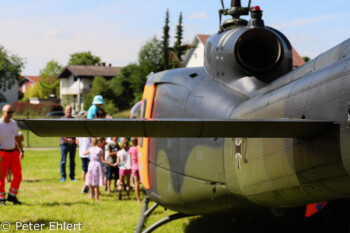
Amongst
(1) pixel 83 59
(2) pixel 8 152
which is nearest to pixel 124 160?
(2) pixel 8 152

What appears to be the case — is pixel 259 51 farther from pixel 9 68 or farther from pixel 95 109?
pixel 9 68

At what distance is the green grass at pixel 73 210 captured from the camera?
715cm

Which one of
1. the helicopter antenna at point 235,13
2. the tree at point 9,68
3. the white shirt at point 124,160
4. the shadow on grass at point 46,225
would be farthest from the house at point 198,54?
the helicopter antenna at point 235,13

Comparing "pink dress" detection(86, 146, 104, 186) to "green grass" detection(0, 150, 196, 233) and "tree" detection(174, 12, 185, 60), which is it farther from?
"tree" detection(174, 12, 185, 60)

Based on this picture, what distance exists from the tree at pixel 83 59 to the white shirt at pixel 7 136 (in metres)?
108

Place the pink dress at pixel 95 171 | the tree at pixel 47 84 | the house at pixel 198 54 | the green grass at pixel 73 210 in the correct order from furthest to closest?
the tree at pixel 47 84
the house at pixel 198 54
the pink dress at pixel 95 171
the green grass at pixel 73 210

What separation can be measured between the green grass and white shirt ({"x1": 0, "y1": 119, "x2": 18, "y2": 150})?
1.15 m

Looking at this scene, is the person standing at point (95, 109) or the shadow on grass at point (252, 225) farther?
the person standing at point (95, 109)

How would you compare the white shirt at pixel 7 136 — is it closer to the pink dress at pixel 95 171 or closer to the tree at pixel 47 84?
the pink dress at pixel 95 171

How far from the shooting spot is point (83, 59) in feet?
375

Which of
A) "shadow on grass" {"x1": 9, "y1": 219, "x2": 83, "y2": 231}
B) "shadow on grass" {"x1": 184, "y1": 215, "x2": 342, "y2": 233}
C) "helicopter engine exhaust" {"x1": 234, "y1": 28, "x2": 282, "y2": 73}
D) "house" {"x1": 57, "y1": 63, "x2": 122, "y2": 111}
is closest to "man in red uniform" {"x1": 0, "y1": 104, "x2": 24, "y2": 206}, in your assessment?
"shadow on grass" {"x1": 9, "y1": 219, "x2": 83, "y2": 231}

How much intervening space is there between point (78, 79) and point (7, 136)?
75.9 metres

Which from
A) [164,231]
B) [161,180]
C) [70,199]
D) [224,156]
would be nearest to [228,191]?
[224,156]

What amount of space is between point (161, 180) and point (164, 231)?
5.89 ft
